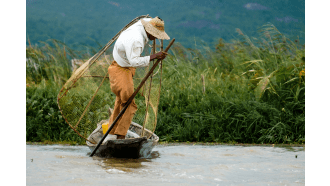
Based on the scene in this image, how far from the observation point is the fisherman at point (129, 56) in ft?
15.4

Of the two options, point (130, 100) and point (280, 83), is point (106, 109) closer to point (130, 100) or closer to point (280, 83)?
point (130, 100)

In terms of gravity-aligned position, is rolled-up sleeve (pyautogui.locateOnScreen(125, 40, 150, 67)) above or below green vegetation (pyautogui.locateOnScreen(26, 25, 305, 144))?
above

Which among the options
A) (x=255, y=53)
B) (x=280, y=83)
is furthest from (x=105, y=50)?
(x=255, y=53)

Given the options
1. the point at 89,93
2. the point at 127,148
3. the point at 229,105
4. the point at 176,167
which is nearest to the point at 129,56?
the point at 127,148

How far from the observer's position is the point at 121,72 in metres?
4.99

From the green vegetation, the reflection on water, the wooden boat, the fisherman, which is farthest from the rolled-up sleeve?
the green vegetation

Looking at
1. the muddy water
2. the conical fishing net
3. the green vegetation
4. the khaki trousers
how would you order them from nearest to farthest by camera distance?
the muddy water → the khaki trousers → the conical fishing net → the green vegetation

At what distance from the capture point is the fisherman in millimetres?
4703

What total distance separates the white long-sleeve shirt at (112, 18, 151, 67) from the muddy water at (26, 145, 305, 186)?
123cm

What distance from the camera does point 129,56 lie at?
4.68m

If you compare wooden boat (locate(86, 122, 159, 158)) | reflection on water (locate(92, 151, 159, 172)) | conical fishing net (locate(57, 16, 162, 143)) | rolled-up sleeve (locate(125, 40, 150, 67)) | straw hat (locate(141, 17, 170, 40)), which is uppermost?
straw hat (locate(141, 17, 170, 40))

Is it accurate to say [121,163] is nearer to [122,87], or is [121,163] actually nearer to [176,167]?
[176,167]

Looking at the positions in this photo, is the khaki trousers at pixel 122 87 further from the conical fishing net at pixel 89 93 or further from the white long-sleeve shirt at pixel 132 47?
the conical fishing net at pixel 89 93

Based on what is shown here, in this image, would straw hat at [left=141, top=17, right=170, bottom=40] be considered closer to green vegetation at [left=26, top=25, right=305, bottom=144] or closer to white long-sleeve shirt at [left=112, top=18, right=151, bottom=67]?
white long-sleeve shirt at [left=112, top=18, right=151, bottom=67]
